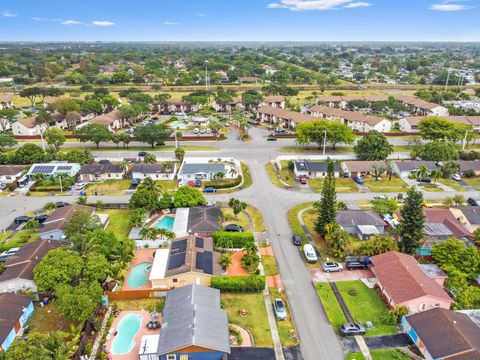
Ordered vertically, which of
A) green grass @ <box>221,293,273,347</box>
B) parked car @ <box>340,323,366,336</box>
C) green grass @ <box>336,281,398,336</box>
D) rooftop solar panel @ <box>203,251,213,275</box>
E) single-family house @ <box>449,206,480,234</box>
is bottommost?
green grass @ <box>221,293,273,347</box>

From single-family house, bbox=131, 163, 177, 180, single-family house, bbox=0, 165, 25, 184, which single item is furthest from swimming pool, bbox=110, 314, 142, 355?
single-family house, bbox=0, 165, 25, 184

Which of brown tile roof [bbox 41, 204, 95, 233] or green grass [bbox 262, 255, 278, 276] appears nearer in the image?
green grass [bbox 262, 255, 278, 276]

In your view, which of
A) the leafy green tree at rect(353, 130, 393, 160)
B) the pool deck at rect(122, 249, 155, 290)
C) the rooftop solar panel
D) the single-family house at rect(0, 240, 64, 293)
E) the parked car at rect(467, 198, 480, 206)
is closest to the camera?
the single-family house at rect(0, 240, 64, 293)

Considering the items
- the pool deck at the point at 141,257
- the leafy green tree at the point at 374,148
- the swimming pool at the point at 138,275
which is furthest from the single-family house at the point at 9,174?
the leafy green tree at the point at 374,148

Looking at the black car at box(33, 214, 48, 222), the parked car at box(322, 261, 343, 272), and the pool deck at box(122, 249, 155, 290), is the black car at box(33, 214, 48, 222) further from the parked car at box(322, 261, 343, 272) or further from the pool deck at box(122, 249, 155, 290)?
the parked car at box(322, 261, 343, 272)

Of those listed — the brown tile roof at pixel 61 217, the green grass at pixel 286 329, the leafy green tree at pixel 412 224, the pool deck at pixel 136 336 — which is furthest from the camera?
the brown tile roof at pixel 61 217

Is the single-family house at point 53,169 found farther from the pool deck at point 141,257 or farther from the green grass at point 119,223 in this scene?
the pool deck at point 141,257

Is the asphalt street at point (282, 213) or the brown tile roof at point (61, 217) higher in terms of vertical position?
the brown tile roof at point (61, 217)

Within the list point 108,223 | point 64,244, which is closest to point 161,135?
point 108,223
